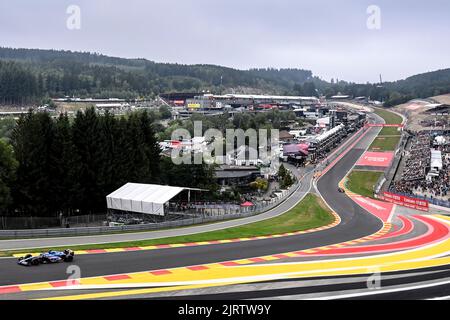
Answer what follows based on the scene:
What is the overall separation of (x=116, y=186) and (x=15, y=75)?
532 ft

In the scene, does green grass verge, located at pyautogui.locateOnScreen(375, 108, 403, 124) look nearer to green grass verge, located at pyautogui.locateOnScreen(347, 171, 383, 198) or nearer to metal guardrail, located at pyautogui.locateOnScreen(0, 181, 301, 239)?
green grass verge, located at pyautogui.locateOnScreen(347, 171, 383, 198)

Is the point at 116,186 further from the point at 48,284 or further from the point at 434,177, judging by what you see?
the point at 434,177

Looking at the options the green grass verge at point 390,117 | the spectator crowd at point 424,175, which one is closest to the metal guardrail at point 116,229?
the spectator crowd at point 424,175

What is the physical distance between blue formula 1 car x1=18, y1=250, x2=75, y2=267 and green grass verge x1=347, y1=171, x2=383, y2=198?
46.1 m

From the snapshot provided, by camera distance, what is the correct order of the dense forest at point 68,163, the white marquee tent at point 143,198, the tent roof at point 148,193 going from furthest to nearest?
1. the dense forest at point 68,163
2. the tent roof at point 148,193
3. the white marquee tent at point 143,198

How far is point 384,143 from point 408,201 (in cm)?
5994

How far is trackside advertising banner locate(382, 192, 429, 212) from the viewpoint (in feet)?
169

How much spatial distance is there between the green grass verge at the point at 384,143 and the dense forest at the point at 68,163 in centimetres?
6642

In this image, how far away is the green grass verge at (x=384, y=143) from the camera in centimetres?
10342

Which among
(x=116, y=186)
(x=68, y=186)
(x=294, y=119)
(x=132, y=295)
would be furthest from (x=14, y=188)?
(x=294, y=119)

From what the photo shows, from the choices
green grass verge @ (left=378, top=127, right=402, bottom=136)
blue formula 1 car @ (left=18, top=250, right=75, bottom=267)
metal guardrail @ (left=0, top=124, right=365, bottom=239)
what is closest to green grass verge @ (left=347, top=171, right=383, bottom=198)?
metal guardrail @ (left=0, top=124, right=365, bottom=239)

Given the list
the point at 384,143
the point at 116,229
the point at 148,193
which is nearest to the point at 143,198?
the point at 148,193

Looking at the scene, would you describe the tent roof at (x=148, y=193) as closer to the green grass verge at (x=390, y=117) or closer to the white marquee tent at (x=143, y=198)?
the white marquee tent at (x=143, y=198)

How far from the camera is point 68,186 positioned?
42562 millimetres
